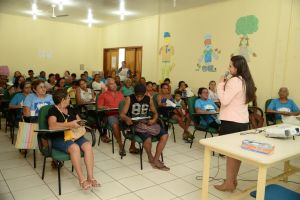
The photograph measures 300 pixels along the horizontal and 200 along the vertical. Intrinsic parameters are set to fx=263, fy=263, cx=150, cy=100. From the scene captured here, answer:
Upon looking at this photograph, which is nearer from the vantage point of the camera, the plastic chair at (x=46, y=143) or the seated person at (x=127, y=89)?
the plastic chair at (x=46, y=143)

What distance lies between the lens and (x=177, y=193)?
2.79 meters

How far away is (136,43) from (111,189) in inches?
263

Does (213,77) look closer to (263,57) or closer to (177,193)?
(263,57)

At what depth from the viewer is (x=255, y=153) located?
1.88 metres

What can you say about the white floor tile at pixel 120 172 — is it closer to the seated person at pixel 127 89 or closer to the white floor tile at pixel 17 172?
the white floor tile at pixel 17 172

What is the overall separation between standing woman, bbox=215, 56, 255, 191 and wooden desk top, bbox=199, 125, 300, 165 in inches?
11.9

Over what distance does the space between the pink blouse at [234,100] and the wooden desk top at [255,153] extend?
1.00 feet

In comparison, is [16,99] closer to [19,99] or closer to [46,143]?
[19,99]

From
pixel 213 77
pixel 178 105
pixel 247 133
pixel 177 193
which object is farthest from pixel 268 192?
pixel 213 77

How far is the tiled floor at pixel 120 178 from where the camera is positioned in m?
2.70

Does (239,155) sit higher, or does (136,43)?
(136,43)

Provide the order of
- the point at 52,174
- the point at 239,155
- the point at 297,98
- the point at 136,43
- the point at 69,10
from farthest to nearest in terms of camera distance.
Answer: the point at 136,43, the point at 69,10, the point at 297,98, the point at 52,174, the point at 239,155

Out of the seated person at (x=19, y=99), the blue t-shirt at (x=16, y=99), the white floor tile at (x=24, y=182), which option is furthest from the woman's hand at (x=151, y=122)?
the blue t-shirt at (x=16, y=99)

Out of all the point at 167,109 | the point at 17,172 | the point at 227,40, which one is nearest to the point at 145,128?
the point at 167,109
